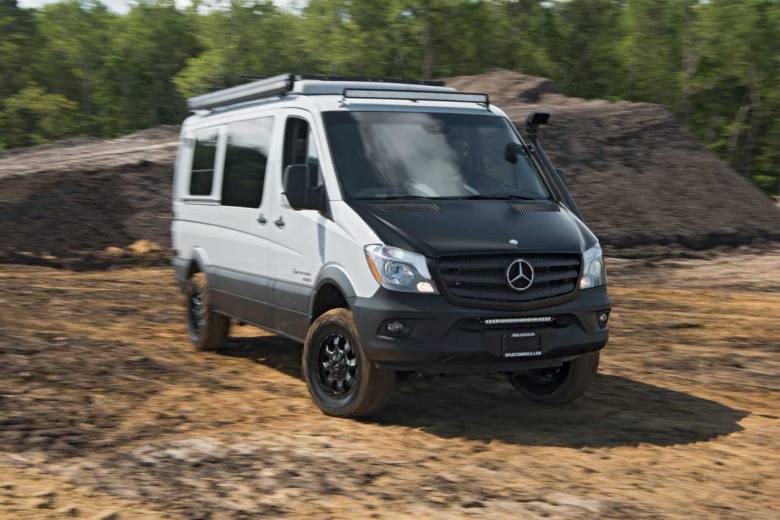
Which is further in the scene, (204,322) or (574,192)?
(574,192)

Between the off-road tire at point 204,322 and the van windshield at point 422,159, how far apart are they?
299 centimetres

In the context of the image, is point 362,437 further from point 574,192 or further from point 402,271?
point 574,192

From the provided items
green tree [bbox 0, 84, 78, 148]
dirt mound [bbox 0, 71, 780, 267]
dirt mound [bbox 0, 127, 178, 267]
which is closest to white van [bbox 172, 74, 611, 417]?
dirt mound [bbox 0, 127, 178, 267]

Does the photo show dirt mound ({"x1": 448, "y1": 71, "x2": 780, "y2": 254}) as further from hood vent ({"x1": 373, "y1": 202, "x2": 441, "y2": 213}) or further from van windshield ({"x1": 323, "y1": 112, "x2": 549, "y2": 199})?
hood vent ({"x1": 373, "y1": 202, "x2": 441, "y2": 213})

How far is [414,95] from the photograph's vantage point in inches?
322

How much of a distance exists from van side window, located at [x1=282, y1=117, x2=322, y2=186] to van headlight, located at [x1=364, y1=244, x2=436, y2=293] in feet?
3.43

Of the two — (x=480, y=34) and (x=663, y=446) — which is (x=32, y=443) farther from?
(x=480, y=34)

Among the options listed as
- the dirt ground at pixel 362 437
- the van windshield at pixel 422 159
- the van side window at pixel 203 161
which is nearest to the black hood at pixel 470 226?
the van windshield at pixel 422 159

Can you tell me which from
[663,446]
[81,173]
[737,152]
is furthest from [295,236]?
[737,152]

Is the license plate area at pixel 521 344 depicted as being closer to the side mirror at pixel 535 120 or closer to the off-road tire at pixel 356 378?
the off-road tire at pixel 356 378

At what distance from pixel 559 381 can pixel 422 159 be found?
2.06 m

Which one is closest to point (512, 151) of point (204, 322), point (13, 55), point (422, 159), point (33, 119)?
point (422, 159)

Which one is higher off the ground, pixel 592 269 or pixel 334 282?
pixel 592 269

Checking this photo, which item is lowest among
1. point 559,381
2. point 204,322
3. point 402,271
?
point 204,322
